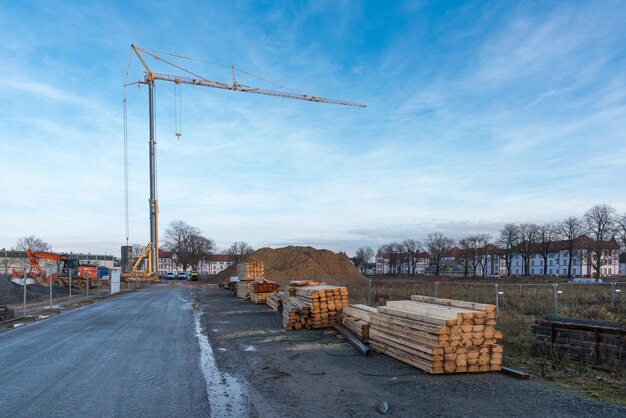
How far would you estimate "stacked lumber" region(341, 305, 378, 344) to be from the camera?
10.5m

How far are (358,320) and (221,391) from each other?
5.33 m

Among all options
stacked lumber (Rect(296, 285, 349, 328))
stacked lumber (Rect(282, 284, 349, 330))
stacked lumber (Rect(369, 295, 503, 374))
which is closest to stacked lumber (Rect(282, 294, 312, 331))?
stacked lumber (Rect(282, 284, 349, 330))

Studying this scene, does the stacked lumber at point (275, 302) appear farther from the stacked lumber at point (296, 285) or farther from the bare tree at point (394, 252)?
the bare tree at point (394, 252)

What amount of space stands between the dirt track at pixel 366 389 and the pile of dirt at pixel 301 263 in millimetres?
39793

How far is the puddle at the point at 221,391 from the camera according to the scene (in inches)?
233

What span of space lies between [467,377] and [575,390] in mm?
1654

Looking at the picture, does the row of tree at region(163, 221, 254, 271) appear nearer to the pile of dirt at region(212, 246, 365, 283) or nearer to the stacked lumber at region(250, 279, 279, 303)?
the pile of dirt at region(212, 246, 365, 283)

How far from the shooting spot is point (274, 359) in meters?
9.53

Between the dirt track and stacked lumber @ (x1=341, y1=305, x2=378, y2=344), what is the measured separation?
45cm

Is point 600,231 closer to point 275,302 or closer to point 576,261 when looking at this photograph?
point 576,261

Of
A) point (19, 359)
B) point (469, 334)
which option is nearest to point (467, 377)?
point (469, 334)

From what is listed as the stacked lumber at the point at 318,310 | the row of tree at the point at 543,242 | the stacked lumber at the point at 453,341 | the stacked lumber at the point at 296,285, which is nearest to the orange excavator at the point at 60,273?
the stacked lumber at the point at 296,285

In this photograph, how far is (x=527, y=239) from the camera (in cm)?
8200

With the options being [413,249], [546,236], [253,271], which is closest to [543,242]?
[546,236]
